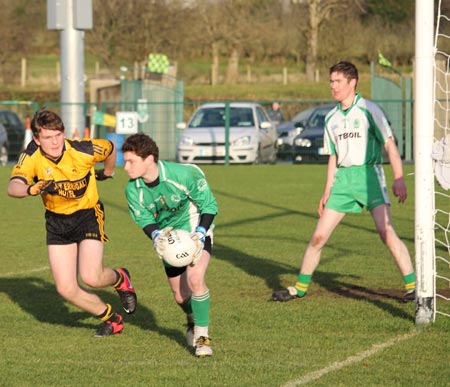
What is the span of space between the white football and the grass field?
0.69 metres

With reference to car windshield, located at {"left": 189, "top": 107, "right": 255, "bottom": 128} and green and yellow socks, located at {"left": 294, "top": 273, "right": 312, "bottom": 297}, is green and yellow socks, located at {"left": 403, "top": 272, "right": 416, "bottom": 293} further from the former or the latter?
car windshield, located at {"left": 189, "top": 107, "right": 255, "bottom": 128}

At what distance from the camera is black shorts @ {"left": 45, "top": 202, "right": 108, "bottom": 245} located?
27.6 ft

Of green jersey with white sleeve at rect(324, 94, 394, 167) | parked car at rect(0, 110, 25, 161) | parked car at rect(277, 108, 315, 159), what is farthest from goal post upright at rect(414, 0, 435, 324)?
parked car at rect(0, 110, 25, 161)

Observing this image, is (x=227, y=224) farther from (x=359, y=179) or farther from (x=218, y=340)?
(x=218, y=340)

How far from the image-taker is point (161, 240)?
7.44 metres

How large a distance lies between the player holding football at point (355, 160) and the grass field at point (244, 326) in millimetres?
631

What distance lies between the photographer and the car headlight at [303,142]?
2947 centimetres

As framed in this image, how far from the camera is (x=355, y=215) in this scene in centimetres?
1731

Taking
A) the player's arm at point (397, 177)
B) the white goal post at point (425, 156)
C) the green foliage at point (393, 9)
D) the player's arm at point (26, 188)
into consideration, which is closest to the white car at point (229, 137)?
the player's arm at point (397, 177)

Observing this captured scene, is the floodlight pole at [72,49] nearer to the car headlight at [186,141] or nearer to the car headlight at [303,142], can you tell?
the car headlight at [186,141]

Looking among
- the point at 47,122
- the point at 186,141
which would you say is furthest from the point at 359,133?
the point at 186,141

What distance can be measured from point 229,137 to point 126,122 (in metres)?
2.74

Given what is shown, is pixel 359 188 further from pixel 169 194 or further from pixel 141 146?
pixel 141 146

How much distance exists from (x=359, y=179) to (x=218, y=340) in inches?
79.8
